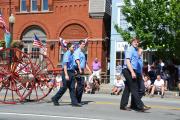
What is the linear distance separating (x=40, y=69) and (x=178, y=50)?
36.3 feet

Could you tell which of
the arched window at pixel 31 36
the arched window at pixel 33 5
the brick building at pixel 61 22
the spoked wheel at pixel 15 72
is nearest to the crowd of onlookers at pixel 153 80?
the brick building at pixel 61 22

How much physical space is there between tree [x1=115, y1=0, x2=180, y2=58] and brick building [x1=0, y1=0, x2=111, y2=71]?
307 inches

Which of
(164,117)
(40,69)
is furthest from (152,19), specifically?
(164,117)

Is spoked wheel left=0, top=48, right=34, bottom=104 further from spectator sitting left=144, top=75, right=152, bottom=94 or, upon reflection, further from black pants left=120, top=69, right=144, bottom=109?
spectator sitting left=144, top=75, right=152, bottom=94

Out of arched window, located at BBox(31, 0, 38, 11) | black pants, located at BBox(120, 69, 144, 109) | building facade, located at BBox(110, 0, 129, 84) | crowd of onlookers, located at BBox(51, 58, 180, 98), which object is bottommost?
black pants, located at BBox(120, 69, 144, 109)

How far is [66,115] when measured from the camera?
11906mm

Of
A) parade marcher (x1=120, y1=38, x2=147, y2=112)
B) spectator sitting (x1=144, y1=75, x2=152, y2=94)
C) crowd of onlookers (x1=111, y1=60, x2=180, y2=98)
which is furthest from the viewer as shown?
spectator sitting (x1=144, y1=75, x2=152, y2=94)

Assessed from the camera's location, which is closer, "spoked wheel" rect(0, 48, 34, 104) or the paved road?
the paved road

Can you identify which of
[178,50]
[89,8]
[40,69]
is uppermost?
[89,8]

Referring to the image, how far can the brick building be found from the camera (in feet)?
110

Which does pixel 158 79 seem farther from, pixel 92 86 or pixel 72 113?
pixel 72 113

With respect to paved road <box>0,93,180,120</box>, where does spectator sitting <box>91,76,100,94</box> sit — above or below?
above

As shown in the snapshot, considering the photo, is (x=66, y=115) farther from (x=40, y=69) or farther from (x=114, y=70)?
(x=114, y=70)

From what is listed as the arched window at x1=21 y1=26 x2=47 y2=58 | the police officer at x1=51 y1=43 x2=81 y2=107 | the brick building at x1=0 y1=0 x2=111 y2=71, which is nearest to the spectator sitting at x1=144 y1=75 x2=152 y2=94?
the police officer at x1=51 y1=43 x2=81 y2=107
